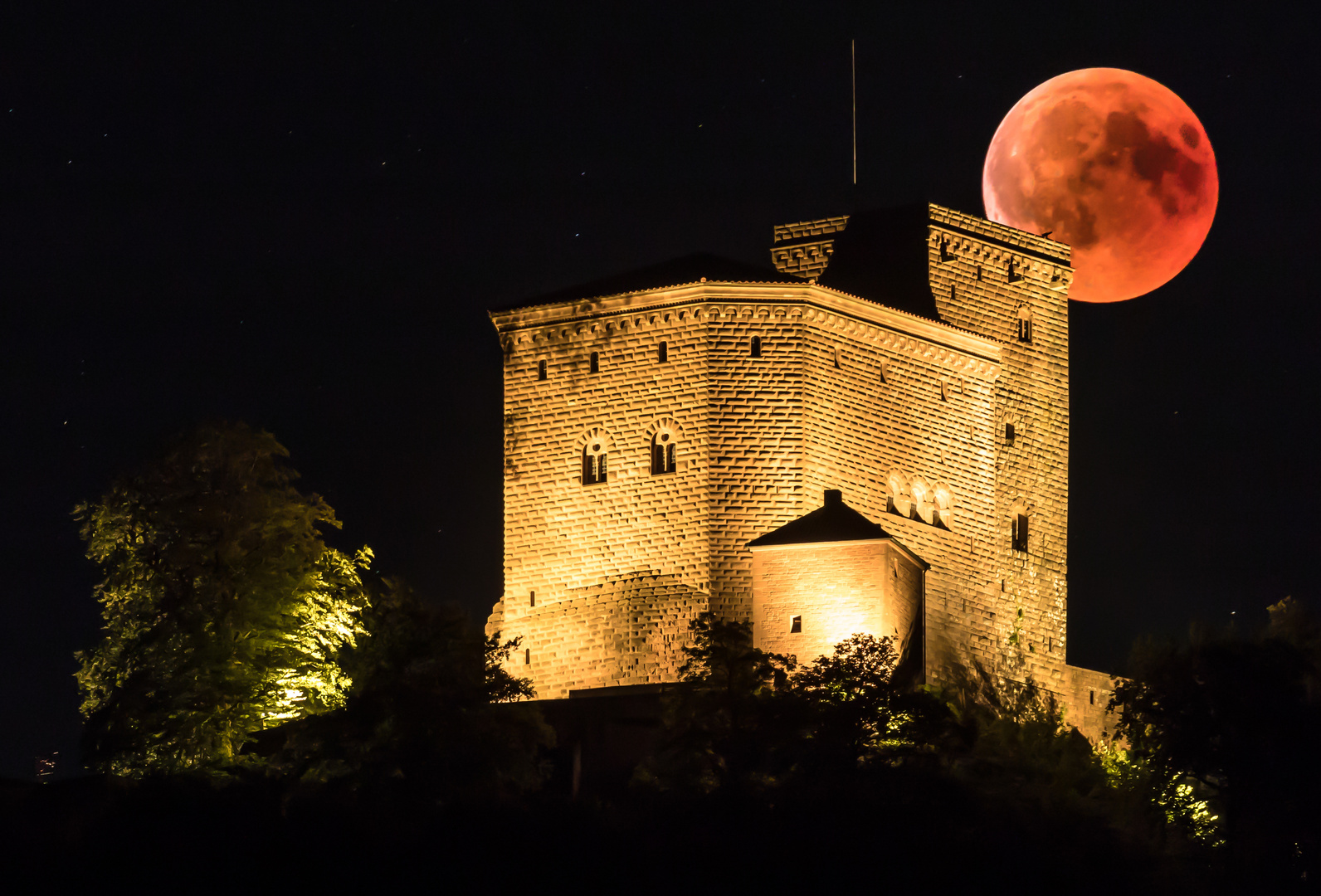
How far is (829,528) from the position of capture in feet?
210

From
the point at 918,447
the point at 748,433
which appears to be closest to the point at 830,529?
the point at 748,433

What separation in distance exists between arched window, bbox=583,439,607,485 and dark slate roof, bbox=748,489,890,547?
4228 mm

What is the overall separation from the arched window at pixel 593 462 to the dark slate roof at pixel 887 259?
681 cm

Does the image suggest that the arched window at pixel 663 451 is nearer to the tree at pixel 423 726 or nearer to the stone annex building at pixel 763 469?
the stone annex building at pixel 763 469

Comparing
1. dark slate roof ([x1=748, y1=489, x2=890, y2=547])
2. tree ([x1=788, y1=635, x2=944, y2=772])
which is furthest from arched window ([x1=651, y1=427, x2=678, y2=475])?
tree ([x1=788, y1=635, x2=944, y2=772])

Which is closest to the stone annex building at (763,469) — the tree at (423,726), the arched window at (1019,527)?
the arched window at (1019,527)

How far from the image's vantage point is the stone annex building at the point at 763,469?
6506cm

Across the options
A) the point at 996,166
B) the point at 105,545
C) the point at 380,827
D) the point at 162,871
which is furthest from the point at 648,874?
the point at 996,166

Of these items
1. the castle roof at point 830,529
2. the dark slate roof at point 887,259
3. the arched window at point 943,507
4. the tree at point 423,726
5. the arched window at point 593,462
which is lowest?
the tree at point 423,726

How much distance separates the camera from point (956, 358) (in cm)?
7056

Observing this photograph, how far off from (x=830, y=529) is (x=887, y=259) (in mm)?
10114

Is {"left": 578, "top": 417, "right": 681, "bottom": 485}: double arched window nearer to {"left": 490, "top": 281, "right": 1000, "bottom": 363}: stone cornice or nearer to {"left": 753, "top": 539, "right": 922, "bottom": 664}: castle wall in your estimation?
{"left": 490, "top": 281, "right": 1000, "bottom": 363}: stone cornice

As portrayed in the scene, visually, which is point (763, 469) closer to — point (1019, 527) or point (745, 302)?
point (745, 302)

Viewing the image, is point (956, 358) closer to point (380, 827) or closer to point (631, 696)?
point (631, 696)
